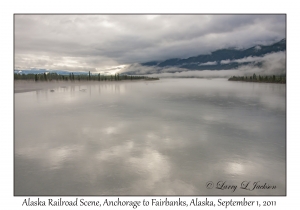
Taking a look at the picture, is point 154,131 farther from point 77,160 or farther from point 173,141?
point 77,160

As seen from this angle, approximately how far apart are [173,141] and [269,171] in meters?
5.52

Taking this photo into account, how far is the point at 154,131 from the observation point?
598 inches

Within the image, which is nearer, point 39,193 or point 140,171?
point 39,193

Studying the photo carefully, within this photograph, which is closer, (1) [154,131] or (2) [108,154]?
(2) [108,154]

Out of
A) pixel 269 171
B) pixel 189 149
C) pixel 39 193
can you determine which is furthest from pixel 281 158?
pixel 39 193

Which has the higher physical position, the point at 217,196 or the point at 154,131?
the point at 154,131

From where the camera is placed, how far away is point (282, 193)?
25.5ft

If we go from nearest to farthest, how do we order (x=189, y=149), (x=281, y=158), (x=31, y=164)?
(x=31, y=164) < (x=281, y=158) < (x=189, y=149)

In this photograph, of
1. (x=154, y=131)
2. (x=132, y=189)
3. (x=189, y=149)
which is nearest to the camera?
(x=132, y=189)

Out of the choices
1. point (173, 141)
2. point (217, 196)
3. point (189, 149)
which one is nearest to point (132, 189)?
point (217, 196)

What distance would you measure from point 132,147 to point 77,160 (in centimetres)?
315

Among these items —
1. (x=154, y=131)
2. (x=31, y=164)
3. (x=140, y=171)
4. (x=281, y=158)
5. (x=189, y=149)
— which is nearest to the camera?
(x=140, y=171)

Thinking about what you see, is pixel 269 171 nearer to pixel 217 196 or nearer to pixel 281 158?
pixel 281 158

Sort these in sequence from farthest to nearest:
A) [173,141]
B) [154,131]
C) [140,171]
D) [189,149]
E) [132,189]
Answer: [154,131], [173,141], [189,149], [140,171], [132,189]
